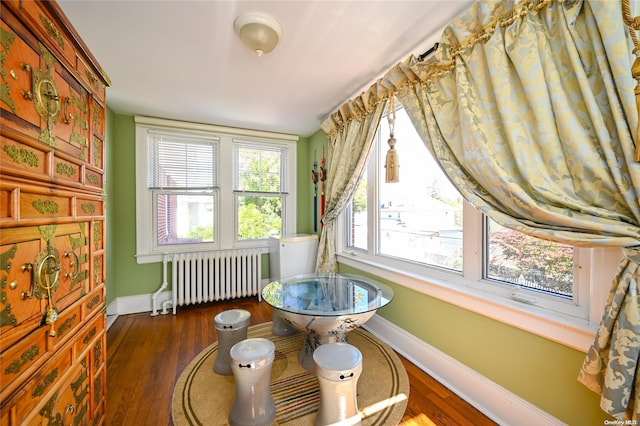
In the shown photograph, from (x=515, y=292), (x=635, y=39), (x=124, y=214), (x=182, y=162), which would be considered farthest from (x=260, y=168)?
(x=635, y=39)

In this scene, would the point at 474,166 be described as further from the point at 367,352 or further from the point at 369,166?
the point at 367,352

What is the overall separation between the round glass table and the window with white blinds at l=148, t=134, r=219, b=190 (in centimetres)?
186

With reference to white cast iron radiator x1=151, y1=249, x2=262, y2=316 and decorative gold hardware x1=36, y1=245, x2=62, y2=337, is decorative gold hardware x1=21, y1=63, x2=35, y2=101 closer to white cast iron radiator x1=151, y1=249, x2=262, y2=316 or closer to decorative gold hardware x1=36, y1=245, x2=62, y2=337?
decorative gold hardware x1=36, y1=245, x2=62, y2=337

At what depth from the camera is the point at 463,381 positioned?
1.59m

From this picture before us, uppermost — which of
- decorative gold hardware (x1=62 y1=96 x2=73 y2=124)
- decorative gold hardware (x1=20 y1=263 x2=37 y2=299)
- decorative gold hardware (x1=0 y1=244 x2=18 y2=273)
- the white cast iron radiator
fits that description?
decorative gold hardware (x1=62 y1=96 x2=73 y2=124)

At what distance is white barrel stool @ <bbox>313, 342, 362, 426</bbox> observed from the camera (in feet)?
4.22

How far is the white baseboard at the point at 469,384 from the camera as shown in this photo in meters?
1.31

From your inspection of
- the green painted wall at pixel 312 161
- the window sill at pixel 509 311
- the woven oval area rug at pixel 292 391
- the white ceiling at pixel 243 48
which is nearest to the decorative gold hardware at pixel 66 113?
the white ceiling at pixel 243 48

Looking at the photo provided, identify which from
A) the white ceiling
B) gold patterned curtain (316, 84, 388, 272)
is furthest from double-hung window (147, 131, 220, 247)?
gold patterned curtain (316, 84, 388, 272)

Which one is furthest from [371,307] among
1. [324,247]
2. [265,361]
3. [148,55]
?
[148,55]

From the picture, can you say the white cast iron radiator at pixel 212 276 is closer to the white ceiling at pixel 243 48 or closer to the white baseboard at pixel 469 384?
the white ceiling at pixel 243 48

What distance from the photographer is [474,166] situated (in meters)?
1.35

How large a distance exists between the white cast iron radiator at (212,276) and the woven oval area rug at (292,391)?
1078 millimetres

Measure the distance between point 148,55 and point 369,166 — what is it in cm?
203
